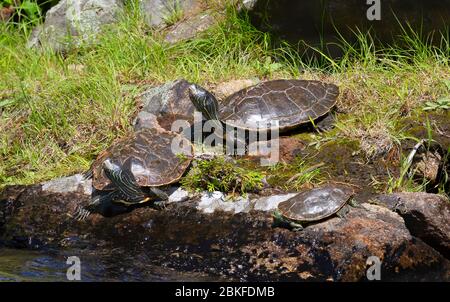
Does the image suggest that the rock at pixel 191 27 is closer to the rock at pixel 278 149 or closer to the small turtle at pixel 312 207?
the rock at pixel 278 149

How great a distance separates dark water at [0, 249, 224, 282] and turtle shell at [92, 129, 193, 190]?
0.73 meters

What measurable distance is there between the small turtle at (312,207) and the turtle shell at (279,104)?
1355 millimetres

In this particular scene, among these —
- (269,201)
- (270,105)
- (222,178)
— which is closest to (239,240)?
(269,201)

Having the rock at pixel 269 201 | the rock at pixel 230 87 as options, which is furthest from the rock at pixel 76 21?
the rock at pixel 269 201

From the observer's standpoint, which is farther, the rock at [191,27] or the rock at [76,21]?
the rock at [76,21]

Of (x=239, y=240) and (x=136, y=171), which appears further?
(x=136, y=171)

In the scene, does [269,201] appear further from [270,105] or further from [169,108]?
[169,108]

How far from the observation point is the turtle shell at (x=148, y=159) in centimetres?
611

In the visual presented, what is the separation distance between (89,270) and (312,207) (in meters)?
1.71

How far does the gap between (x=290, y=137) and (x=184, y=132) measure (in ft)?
3.30

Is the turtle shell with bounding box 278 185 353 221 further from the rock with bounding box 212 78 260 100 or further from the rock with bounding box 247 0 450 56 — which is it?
the rock with bounding box 247 0 450 56

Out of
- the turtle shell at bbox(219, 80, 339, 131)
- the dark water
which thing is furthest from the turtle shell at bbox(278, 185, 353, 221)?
the turtle shell at bbox(219, 80, 339, 131)

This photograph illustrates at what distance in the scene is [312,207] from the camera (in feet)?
17.7

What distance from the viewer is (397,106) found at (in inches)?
270
